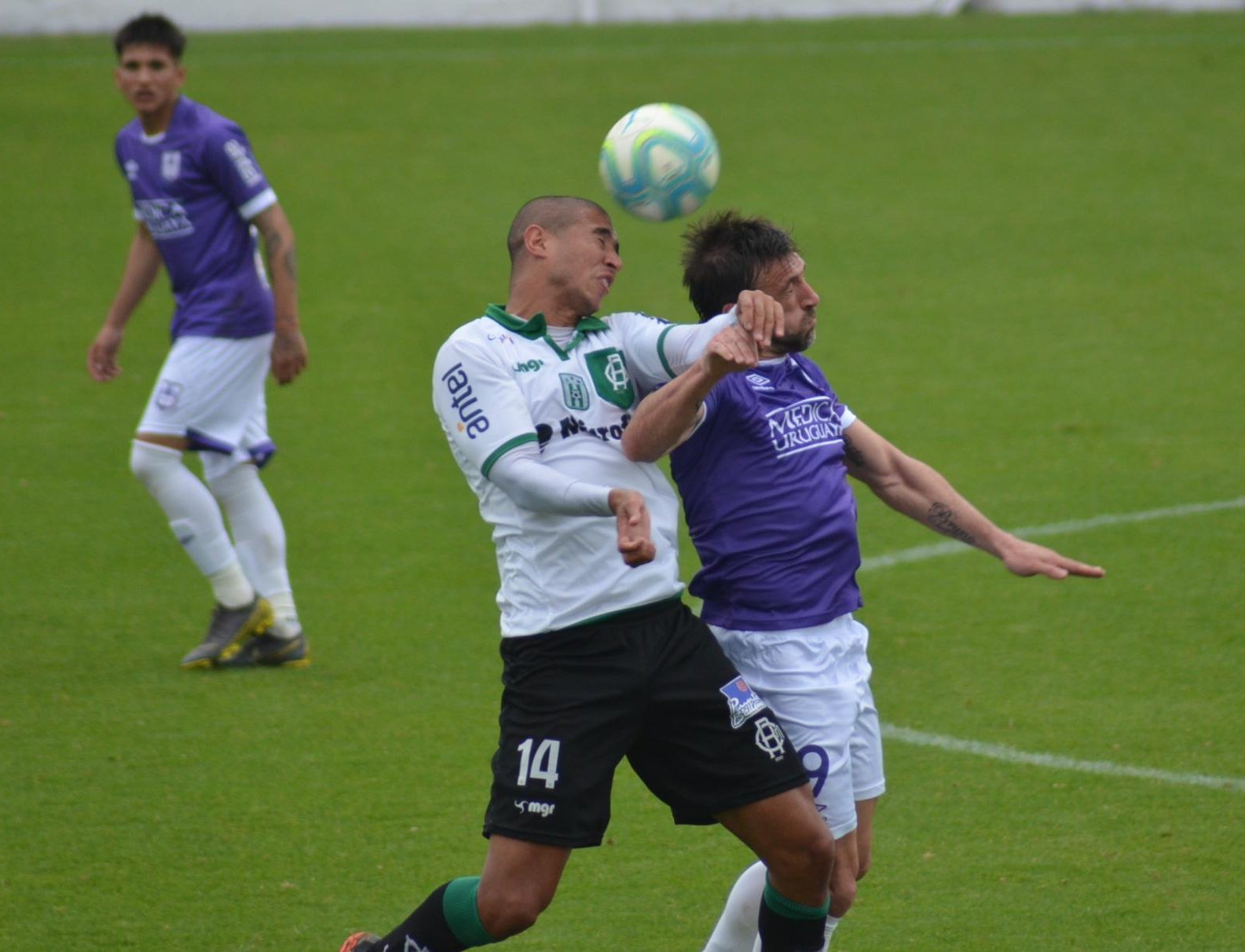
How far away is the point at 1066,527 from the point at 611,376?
5.50 meters

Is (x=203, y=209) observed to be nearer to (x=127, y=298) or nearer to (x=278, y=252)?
(x=278, y=252)

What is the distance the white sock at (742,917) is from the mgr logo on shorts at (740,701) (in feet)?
1.67

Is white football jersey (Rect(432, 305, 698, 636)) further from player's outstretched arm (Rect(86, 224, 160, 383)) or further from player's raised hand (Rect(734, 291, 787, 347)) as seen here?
player's outstretched arm (Rect(86, 224, 160, 383))

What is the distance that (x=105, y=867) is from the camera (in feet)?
18.3

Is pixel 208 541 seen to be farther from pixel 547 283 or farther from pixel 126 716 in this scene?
pixel 547 283

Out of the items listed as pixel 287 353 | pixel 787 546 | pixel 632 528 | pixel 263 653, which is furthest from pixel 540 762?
pixel 263 653

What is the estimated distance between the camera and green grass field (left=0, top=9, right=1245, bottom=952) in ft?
18.2

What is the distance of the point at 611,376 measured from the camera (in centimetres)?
435

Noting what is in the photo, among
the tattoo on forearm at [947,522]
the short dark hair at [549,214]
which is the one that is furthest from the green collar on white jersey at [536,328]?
the tattoo on forearm at [947,522]

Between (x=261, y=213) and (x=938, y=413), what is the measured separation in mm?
5746

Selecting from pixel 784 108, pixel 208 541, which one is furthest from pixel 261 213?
pixel 784 108

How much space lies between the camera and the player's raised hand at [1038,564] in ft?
14.7

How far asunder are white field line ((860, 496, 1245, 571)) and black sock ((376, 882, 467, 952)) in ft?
15.7

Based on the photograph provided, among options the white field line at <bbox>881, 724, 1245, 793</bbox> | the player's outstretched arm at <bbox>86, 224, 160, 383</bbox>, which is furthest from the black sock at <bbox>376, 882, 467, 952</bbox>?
the player's outstretched arm at <bbox>86, 224, 160, 383</bbox>
